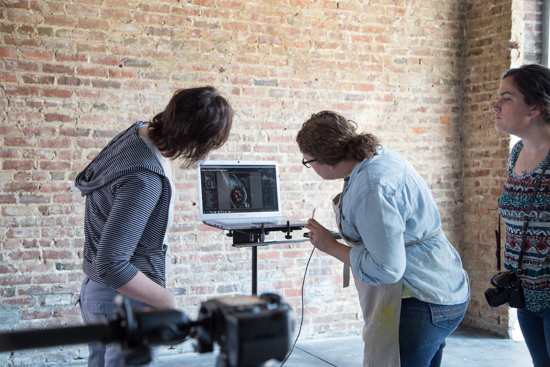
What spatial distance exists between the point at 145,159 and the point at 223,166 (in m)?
1.40

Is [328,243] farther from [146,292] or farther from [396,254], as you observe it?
[146,292]

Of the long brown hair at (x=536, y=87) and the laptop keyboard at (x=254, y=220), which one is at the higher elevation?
the long brown hair at (x=536, y=87)

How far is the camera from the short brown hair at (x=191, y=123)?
150 cm

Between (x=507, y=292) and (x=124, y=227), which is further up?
(x=124, y=227)

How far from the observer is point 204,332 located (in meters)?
0.71

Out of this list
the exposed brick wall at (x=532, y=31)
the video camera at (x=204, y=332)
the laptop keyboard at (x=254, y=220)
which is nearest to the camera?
the video camera at (x=204, y=332)

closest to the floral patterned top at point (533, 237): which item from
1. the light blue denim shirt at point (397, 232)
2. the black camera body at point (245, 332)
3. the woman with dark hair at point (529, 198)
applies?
the woman with dark hair at point (529, 198)

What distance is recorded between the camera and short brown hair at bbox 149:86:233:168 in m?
1.50

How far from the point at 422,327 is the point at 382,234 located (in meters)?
0.37

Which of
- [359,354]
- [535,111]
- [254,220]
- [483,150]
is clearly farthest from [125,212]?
[483,150]

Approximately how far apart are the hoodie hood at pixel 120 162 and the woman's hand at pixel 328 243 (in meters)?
0.71

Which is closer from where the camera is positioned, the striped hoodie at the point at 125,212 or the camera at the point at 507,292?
the striped hoodie at the point at 125,212

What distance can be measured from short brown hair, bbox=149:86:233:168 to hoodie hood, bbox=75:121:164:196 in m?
0.06

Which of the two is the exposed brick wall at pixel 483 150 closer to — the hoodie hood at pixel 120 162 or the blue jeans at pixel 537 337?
the blue jeans at pixel 537 337
